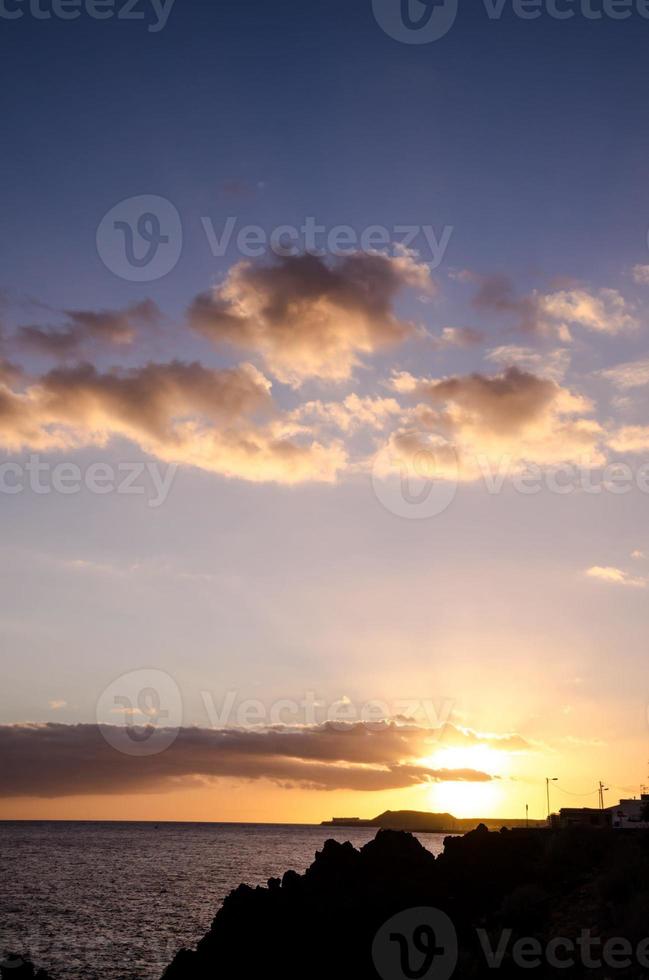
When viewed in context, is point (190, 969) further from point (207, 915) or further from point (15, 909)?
point (15, 909)

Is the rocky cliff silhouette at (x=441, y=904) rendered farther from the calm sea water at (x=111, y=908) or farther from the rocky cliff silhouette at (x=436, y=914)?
the calm sea water at (x=111, y=908)

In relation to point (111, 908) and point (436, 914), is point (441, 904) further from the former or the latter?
point (111, 908)

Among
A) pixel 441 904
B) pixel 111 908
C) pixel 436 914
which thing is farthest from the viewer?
pixel 111 908

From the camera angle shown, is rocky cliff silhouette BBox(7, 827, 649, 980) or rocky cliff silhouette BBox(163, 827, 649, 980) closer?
rocky cliff silhouette BBox(7, 827, 649, 980)

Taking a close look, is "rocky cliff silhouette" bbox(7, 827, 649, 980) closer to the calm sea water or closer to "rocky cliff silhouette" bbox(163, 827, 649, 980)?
"rocky cliff silhouette" bbox(163, 827, 649, 980)

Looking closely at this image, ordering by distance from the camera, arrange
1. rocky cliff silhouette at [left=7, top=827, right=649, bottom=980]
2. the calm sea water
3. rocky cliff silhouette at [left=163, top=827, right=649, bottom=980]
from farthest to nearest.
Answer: the calm sea water < rocky cliff silhouette at [left=163, top=827, right=649, bottom=980] < rocky cliff silhouette at [left=7, top=827, right=649, bottom=980]

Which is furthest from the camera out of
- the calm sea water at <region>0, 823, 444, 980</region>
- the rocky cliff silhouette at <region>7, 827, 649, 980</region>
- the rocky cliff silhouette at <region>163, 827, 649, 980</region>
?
the calm sea water at <region>0, 823, 444, 980</region>

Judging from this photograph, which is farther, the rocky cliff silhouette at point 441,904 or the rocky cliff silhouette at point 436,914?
the rocky cliff silhouette at point 441,904

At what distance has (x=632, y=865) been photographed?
100ft

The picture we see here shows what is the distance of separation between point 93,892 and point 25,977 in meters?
56.3

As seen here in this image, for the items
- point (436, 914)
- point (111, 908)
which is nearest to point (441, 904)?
point (436, 914)

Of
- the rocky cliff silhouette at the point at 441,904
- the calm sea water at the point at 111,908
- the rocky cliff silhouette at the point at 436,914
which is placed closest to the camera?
the rocky cliff silhouette at the point at 436,914

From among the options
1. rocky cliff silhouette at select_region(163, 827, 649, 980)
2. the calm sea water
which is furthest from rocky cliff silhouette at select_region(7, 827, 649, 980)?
the calm sea water

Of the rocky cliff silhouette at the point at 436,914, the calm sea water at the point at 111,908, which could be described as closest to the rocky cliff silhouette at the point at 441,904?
the rocky cliff silhouette at the point at 436,914
